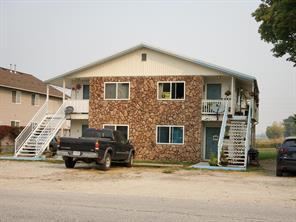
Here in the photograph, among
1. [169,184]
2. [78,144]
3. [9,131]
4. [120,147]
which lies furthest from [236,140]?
[9,131]

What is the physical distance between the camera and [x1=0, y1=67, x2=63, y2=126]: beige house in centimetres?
3819

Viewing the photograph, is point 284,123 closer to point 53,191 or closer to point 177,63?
point 177,63

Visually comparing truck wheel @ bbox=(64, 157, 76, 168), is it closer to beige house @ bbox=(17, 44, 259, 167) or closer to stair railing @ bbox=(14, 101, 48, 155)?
stair railing @ bbox=(14, 101, 48, 155)

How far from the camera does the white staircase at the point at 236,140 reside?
22406mm

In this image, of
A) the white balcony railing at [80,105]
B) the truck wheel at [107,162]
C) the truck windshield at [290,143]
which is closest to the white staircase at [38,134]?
the white balcony railing at [80,105]

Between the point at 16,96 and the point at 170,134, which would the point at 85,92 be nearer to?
the point at 170,134

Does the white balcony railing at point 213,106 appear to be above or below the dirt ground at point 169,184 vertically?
above

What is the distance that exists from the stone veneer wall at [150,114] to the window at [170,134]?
254 mm

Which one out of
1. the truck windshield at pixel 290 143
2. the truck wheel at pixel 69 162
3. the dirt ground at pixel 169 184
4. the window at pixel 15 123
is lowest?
the dirt ground at pixel 169 184

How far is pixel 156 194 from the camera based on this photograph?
1218 centimetres

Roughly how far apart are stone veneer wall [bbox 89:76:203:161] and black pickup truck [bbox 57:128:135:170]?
6727 millimetres

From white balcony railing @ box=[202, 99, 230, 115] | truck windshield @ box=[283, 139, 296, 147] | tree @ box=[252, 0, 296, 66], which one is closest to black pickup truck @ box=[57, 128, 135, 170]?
truck windshield @ box=[283, 139, 296, 147]

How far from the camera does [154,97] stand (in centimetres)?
2805

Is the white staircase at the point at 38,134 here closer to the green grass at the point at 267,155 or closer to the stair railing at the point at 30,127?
the stair railing at the point at 30,127
